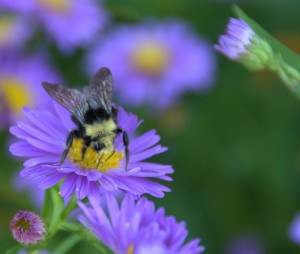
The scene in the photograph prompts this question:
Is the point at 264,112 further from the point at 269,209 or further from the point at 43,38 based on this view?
the point at 43,38

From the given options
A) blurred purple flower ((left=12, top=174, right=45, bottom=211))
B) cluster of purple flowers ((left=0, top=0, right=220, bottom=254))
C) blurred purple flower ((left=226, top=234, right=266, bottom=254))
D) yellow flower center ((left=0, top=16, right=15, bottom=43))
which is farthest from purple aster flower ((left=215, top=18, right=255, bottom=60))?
yellow flower center ((left=0, top=16, right=15, bottom=43))

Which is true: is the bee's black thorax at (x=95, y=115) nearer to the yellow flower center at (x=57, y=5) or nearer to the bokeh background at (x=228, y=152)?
the bokeh background at (x=228, y=152)

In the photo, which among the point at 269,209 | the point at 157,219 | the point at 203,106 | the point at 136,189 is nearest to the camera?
the point at 157,219

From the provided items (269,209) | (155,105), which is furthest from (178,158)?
(269,209)

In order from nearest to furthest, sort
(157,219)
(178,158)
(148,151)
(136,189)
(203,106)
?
(157,219)
(136,189)
(148,151)
(178,158)
(203,106)

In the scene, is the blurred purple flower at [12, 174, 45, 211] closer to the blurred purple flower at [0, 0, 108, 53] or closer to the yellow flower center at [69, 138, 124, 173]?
the blurred purple flower at [0, 0, 108, 53]

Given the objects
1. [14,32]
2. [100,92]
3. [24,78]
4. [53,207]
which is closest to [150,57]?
[24,78]

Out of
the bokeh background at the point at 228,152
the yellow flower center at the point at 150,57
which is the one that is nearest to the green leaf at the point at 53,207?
the bokeh background at the point at 228,152
